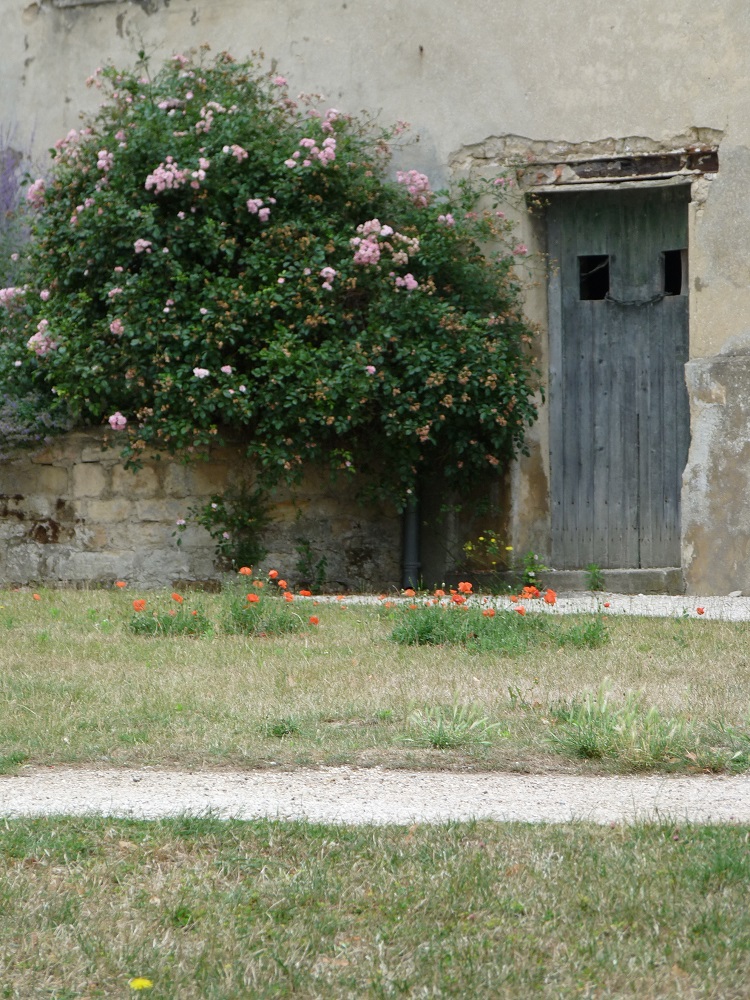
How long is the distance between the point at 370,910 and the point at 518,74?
24.4ft

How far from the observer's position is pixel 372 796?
372cm

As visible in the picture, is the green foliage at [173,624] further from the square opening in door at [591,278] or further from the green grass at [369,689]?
the square opening in door at [591,278]

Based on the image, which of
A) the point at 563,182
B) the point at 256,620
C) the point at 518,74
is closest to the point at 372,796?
the point at 256,620

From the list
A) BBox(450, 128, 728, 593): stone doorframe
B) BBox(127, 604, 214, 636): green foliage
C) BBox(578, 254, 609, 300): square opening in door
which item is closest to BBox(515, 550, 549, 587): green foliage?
BBox(450, 128, 728, 593): stone doorframe

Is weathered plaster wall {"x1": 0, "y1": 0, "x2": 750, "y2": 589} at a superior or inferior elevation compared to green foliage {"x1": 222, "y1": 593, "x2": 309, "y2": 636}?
superior

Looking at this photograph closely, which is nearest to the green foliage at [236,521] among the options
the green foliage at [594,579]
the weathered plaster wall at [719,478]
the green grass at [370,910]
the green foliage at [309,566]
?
the green foliage at [309,566]

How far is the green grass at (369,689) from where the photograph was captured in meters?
4.16

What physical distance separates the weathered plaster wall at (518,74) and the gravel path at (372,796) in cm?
509

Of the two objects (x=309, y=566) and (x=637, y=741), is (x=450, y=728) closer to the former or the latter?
(x=637, y=741)

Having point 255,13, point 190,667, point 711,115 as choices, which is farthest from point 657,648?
point 255,13

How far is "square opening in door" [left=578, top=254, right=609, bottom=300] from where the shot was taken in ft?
30.9

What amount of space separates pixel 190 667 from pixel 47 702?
31.8 inches

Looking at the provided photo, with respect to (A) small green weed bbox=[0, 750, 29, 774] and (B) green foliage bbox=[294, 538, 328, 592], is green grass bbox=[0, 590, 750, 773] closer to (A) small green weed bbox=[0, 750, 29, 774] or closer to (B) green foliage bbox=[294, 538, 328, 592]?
(A) small green weed bbox=[0, 750, 29, 774]

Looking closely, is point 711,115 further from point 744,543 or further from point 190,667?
point 190,667
